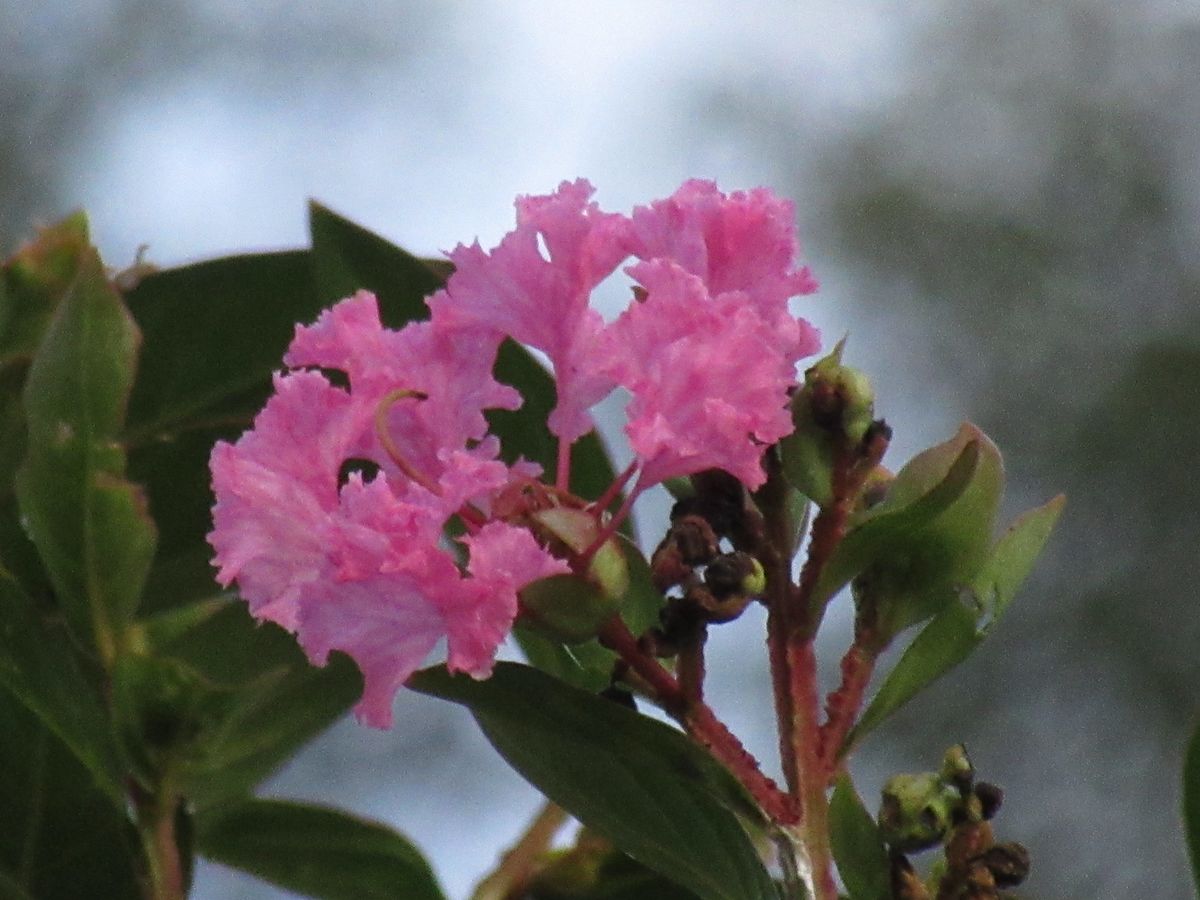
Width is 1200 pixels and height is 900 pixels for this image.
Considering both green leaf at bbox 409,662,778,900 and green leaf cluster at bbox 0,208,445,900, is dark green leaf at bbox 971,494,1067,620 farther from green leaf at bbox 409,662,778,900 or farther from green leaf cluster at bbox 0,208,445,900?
green leaf cluster at bbox 0,208,445,900

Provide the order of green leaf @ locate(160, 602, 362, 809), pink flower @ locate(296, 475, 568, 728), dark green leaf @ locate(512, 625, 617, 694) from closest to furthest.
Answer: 1. pink flower @ locate(296, 475, 568, 728)
2. dark green leaf @ locate(512, 625, 617, 694)
3. green leaf @ locate(160, 602, 362, 809)

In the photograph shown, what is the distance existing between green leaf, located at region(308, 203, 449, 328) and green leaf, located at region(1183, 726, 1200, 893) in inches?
15.1

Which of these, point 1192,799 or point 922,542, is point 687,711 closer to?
point 922,542

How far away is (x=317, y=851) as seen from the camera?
86cm

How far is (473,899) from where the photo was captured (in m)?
0.83

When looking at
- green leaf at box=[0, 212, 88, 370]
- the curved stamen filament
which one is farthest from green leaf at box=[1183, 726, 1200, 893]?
green leaf at box=[0, 212, 88, 370]

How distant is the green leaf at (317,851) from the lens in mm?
835

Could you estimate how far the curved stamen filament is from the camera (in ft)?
2.22

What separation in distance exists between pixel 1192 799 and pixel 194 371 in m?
0.51

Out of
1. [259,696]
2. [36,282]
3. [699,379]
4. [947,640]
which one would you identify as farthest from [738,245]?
[36,282]

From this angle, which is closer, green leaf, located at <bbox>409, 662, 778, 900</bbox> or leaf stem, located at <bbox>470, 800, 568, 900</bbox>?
green leaf, located at <bbox>409, 662, 778, 900</bbox>

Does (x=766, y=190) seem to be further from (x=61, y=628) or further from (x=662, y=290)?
(x=61, y=628)

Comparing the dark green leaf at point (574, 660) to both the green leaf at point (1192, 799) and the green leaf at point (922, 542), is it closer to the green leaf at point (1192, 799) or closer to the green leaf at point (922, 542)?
the green leaf at point (922, 542)

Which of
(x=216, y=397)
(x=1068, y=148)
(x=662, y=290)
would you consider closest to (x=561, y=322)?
(x=662, y=290)
